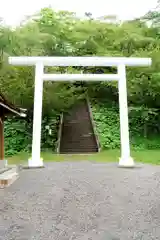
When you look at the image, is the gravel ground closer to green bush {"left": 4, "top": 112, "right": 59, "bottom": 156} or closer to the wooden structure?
the wooden structure

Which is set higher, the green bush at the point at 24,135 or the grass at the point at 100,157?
the green bush at the point at 24,135

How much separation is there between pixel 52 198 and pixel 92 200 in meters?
0.72

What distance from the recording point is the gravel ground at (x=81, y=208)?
457 cm

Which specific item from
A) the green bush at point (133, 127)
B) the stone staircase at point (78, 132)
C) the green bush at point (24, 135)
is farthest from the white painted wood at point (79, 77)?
the green bush at point (24, 135)

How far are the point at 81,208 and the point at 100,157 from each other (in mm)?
10417

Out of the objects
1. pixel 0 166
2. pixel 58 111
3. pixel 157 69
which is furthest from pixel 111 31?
pixel 0 166

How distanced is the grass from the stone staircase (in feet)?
3.27

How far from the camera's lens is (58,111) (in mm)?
21109

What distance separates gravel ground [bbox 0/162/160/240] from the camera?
4.57 m

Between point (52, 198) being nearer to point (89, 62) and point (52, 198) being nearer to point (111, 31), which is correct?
point (89, 62)

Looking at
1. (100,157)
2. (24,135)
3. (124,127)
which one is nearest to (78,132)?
(24,135)

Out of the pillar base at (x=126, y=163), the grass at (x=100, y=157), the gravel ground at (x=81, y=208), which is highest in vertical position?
the grass at (x=100, y=157)

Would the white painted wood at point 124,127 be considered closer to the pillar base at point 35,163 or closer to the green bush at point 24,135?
the pillar base at point 35,163

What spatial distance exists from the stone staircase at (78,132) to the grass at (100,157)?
997mm
